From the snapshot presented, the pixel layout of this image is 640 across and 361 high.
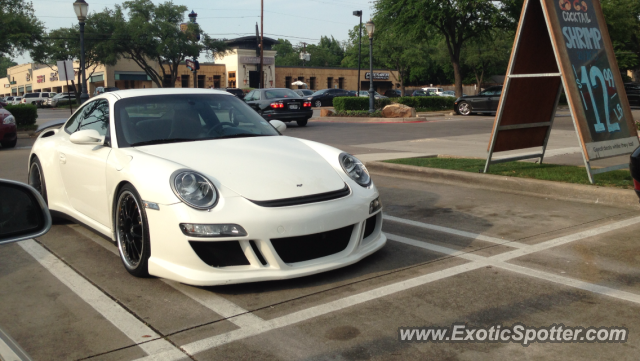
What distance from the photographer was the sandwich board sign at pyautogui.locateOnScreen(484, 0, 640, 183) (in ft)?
24.9

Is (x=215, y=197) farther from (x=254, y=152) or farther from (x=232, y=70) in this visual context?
(x=232, y=70)

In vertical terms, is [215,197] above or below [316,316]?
above

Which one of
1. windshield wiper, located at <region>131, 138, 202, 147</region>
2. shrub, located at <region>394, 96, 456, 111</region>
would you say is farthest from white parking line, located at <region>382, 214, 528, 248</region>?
shrub, located at <region>394, 96, 456, 111</region>

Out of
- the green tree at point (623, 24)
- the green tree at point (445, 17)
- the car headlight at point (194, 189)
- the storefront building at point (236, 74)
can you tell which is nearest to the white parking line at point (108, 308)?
the car headlight at point (194, 189)

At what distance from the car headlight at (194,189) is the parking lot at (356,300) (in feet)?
2.13

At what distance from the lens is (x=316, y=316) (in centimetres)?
364

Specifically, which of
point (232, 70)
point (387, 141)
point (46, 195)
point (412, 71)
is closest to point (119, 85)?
point (232, 70)

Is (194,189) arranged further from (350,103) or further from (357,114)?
(350,103)

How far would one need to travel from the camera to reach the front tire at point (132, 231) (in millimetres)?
4230

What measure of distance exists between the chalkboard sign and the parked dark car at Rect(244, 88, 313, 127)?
46.4ft

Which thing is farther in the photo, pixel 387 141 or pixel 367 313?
pixel 387 141

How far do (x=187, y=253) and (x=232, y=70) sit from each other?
217 ft

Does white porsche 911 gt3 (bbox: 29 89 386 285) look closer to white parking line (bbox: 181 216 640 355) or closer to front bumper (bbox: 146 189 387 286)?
front bumper (bbox: 146 189 387 286)

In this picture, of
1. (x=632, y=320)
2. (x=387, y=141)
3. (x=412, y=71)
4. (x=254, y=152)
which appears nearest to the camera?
(x=632, y=320)
